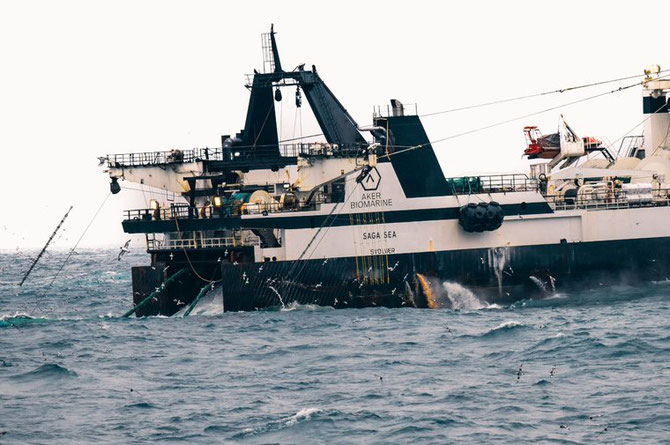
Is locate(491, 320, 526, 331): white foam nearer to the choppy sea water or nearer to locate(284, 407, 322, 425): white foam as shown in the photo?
the choppy sea water

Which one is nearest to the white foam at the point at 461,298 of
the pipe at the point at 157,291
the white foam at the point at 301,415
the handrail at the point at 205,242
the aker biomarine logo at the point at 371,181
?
the aker biomarine logo at the point at 371,181

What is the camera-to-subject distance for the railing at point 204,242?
4497 cm

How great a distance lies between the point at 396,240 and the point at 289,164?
5929 millimetres

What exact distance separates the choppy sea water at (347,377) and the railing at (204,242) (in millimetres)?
3900

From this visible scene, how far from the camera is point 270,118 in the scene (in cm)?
5162

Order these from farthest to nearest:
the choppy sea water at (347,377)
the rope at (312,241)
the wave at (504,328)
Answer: the rope at (312,241) < the wave at (504,328) < the choppy sea water at (347,377)

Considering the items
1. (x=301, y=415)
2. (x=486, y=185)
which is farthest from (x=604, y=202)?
(x=301, y=415)

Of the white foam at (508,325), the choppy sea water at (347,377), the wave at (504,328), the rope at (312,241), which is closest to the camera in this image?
the choppy sea water at (347,377)

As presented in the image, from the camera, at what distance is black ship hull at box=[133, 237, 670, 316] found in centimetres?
4278

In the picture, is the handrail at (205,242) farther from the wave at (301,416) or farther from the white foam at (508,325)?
the wave at (301,416)

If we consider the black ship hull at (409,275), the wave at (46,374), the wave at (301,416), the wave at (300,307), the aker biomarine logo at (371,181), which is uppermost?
the aker biomarine logo at (371,181)

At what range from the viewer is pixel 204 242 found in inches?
1823

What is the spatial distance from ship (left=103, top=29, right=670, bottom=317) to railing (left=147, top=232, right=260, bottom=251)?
0.28ft

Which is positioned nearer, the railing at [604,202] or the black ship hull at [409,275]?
the black ship hull at [409,275]
